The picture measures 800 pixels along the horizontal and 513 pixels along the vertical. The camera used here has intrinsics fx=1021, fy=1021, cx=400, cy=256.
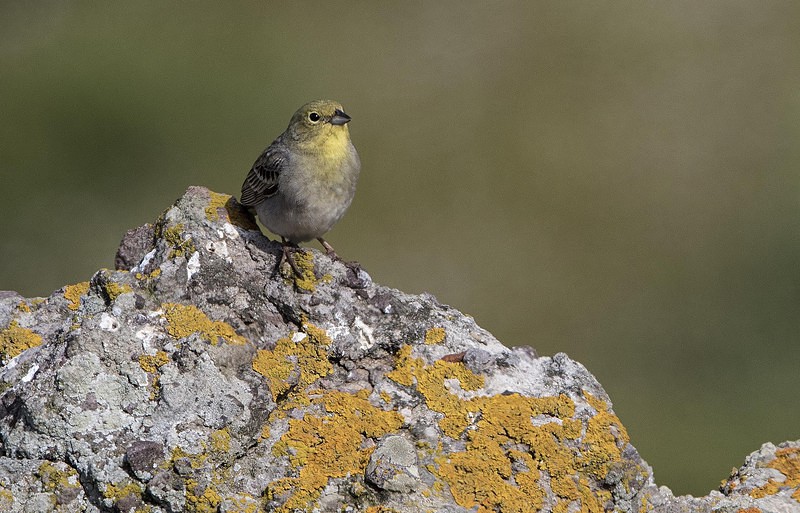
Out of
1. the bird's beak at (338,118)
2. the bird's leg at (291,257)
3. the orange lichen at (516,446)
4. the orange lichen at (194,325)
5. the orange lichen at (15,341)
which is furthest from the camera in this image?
the bird's beak at (338,118)

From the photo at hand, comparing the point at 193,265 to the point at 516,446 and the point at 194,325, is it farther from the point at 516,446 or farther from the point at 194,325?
the point at 516,446

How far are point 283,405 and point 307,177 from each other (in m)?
2.52

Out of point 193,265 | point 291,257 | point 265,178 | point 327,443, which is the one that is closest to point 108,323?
point 193,265

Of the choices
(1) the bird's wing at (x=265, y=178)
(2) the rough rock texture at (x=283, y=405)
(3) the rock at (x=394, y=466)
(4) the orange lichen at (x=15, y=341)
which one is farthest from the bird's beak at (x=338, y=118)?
(3) the rock at (x=394, y=466)

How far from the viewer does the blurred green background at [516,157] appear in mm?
17266

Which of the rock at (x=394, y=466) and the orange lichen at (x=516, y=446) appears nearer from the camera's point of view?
the rock at (x=394, y=466)

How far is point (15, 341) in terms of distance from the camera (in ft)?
20.7

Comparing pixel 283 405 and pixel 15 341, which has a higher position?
pixel 15 341

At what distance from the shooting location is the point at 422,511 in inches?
212

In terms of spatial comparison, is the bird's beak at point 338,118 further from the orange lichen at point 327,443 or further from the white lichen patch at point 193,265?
the orange lichen at point 327,443

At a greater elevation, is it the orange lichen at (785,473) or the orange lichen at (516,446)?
the orange lichen at (785,473)

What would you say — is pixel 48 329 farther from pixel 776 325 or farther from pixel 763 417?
pixel 776 325

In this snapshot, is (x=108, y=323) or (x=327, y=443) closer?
(x=327, y=443)

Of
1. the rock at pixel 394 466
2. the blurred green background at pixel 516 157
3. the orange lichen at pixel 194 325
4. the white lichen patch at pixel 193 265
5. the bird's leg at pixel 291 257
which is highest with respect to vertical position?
the blurred green background at pixel 516 157
